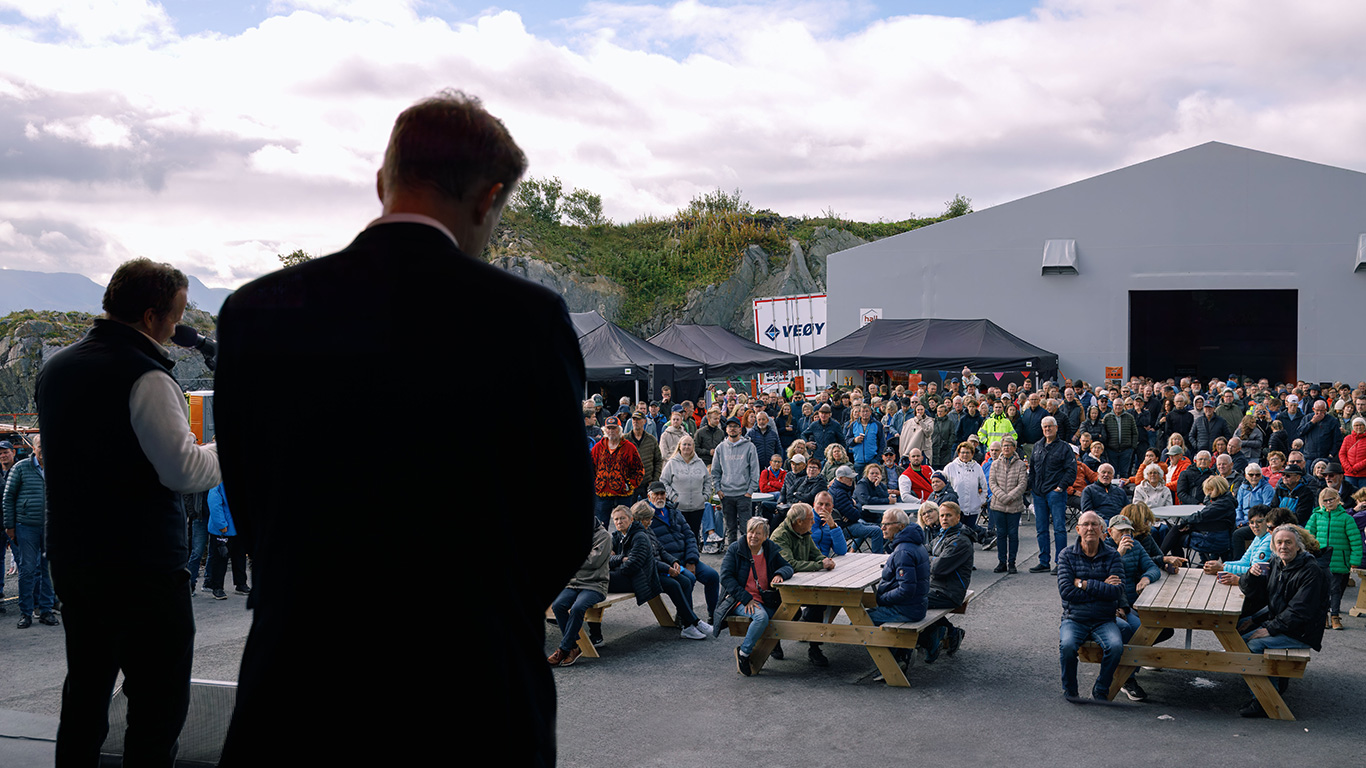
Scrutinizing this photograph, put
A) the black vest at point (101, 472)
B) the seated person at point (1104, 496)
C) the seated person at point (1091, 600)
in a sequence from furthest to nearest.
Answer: the seated person at point (1104, 496) → the seated person at point (1091, 600) → the black vest at point (101, 472)

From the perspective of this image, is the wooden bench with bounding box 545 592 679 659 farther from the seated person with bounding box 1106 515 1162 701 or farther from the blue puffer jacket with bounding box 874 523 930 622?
the seated person with bounding box 1106 515 1162 701

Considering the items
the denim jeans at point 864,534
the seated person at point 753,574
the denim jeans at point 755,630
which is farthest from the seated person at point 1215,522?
the denim jeans at point 755,630

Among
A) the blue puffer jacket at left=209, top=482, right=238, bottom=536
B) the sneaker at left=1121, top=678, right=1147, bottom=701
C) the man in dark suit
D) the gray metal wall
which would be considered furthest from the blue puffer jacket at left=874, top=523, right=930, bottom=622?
the gray metal wall

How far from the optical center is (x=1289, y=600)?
22.3ft

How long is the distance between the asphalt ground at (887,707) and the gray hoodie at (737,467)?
3570 mm

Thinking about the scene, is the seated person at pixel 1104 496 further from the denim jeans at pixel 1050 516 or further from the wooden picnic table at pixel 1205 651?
the wooden picnic table at pixel 1205 651

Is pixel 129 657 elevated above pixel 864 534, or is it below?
above

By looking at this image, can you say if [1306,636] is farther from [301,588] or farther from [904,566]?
[301,588]

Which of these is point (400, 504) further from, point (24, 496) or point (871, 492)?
point (871, 492)

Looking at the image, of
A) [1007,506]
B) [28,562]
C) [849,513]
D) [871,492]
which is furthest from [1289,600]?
[28,562]

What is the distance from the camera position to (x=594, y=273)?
49.2 metres

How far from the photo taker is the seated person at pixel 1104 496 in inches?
415

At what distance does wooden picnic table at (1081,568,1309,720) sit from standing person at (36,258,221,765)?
6.01 metres

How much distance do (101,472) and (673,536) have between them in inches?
273
